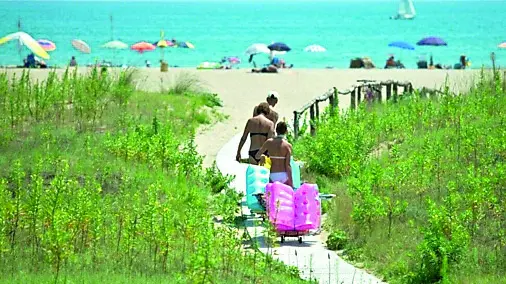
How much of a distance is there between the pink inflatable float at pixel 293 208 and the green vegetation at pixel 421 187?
38 centimetres

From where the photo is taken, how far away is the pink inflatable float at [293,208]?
12.3m

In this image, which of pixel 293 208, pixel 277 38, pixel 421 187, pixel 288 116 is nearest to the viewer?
pixel 293 208

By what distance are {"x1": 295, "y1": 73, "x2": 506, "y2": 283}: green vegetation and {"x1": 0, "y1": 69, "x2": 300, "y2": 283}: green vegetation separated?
53.9 inches

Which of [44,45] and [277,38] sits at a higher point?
[277,38]

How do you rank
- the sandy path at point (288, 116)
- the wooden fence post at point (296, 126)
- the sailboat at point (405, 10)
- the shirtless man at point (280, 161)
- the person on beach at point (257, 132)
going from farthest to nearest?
the sailboat at point (405, 10), the wooden fence post at point (296, 126), the person on beach at point (257, 132), the shirtless man at point (280, 161), the sandy path at point (288, 116)

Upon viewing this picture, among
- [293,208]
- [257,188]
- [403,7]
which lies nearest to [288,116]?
[257,188]

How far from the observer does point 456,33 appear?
10062 centimetres

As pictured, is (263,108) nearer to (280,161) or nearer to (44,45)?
(280,161)

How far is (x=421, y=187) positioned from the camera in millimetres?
13680

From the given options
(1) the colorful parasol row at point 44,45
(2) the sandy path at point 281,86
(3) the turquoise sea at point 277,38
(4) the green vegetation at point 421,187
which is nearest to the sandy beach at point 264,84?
(2) the sandy path at point 281,86

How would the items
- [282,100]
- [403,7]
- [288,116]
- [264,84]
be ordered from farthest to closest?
[403,7], [264,84], [282,100], [288,116]

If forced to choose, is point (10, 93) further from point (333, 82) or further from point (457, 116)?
point (333, 82)

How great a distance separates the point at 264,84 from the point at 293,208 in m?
21.1

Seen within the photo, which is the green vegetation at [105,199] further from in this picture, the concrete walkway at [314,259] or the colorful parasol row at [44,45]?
the colorful parasol row at [44,45]
